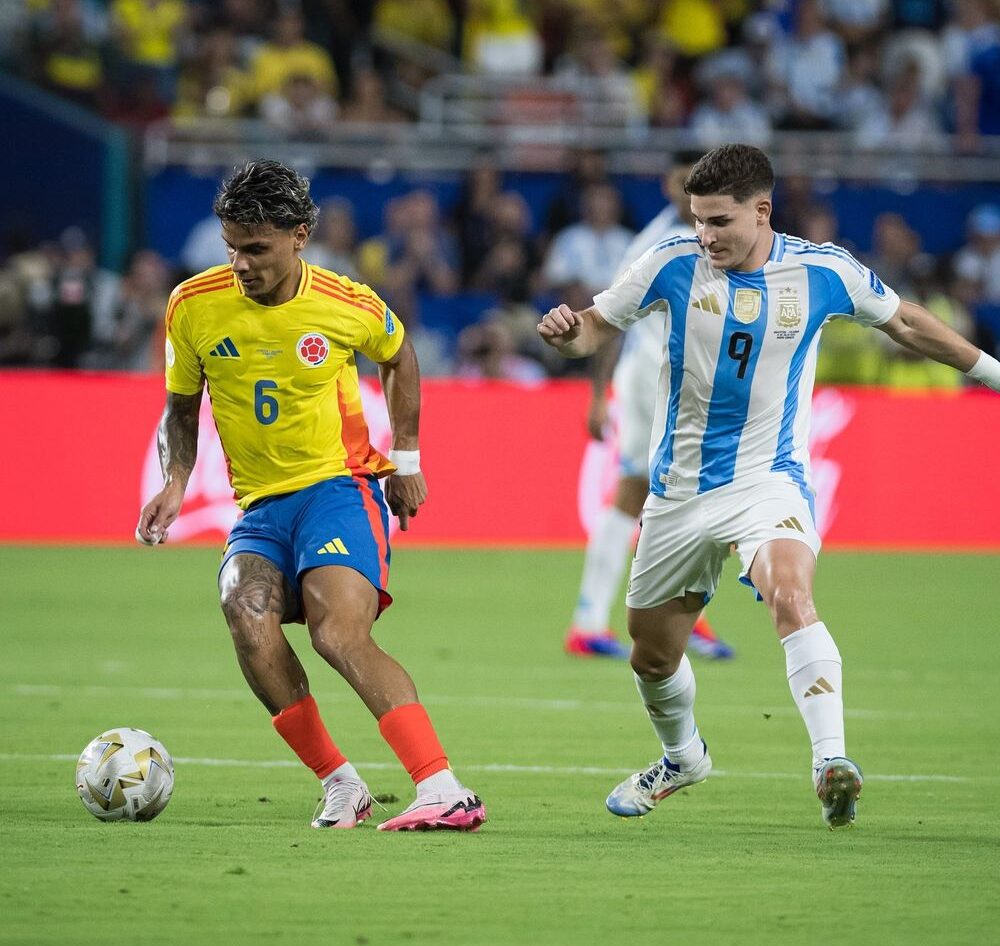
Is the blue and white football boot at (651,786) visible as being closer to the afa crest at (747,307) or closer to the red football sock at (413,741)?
the red football sock at (413,741)

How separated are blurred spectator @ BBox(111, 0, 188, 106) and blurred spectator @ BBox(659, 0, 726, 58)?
5602 millimetres

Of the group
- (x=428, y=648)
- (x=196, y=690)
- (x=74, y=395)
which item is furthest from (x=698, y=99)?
(x=196, y=690)

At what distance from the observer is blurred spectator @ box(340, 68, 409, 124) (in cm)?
2023

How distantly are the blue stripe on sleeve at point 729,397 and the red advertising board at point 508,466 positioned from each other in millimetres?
9008

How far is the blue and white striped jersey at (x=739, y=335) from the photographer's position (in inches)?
244

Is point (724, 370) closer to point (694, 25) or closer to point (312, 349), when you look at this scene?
point (312, 349)

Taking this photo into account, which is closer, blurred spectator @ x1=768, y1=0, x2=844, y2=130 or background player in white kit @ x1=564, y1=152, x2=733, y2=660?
background player in white kit @ x1=564, y1=152, x2=733, y2=660

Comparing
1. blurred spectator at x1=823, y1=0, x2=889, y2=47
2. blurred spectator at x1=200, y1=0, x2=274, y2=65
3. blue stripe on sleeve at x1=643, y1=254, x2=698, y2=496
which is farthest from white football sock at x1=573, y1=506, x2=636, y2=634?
blurred spectator at x1=823, y1=0, x2=889, y2=47

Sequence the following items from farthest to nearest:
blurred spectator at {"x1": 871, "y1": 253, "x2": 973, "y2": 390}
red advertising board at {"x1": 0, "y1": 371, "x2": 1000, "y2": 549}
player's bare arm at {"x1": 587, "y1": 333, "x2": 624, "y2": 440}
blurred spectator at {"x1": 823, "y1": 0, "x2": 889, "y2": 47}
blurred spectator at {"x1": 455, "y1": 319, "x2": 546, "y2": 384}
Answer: blurred spectator at {"x1": 823, "y1": 0, "x2": 889, "y2": 47} → blurred spectator at {"x1": 871, "y1": 253, "x2": 973, "y2": 390} → blurred spectator at {"x1": 455, "y1": 319, "x2": 546, "y2": 384} → red advertising board at {"x1": 0, "y1": 371, "x2": 1000, "y2": 549} → player's bare arm at {"x1": 587, "y1": 333, "x2": 624, "y2": 440}

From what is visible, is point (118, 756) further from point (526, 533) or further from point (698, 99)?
point (698, 99)

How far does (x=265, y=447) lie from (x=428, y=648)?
15.3 feet

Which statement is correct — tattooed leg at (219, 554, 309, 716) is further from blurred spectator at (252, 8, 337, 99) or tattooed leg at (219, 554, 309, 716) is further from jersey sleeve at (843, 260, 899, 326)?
blurred spectator at (252, 8, 337, 99)

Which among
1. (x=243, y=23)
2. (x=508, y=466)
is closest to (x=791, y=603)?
(x=508, y=466)

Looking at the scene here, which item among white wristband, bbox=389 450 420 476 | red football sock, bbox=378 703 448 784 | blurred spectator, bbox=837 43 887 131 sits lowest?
red football sock, bbox=378 703 448 784
